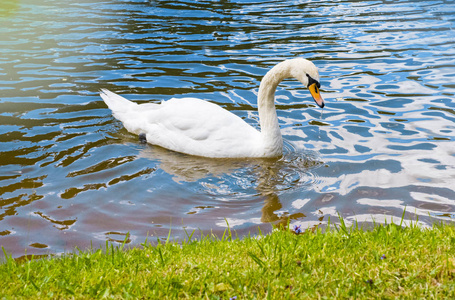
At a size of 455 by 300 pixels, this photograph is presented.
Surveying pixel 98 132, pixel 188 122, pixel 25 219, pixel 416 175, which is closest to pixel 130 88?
pixel 98 132

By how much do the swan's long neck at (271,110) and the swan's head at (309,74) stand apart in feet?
0.50

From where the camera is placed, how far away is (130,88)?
37.6 feet

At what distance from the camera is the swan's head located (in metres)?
7.80

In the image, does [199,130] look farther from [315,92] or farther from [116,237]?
[116,237]

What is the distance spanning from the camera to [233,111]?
33.3 ft

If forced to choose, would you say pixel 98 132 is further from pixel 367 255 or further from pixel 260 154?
pixel 367 255

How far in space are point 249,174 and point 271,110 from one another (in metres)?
1.13

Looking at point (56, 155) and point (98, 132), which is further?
point (98, 132)

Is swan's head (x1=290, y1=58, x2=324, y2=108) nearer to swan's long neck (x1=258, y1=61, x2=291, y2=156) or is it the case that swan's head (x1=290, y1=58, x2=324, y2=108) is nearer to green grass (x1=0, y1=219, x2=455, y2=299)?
swan's long neck (x1=258, y1=61, x2=291, y2=156)

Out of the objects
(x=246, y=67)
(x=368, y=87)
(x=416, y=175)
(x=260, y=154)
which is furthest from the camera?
(x=246, y=67)

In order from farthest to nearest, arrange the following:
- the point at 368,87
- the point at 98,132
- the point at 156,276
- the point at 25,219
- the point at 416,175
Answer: the point at 368,87 < the point at 98,132 < the point at 416,175 < the point at 25,219 < the point at 156,276

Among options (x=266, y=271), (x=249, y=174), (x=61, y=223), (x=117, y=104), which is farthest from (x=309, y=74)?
(x=266, y=271)

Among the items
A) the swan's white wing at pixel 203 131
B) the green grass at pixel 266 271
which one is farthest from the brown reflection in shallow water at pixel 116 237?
the swan's white wing at pixel 203 131

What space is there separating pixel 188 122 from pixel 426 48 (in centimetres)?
754
